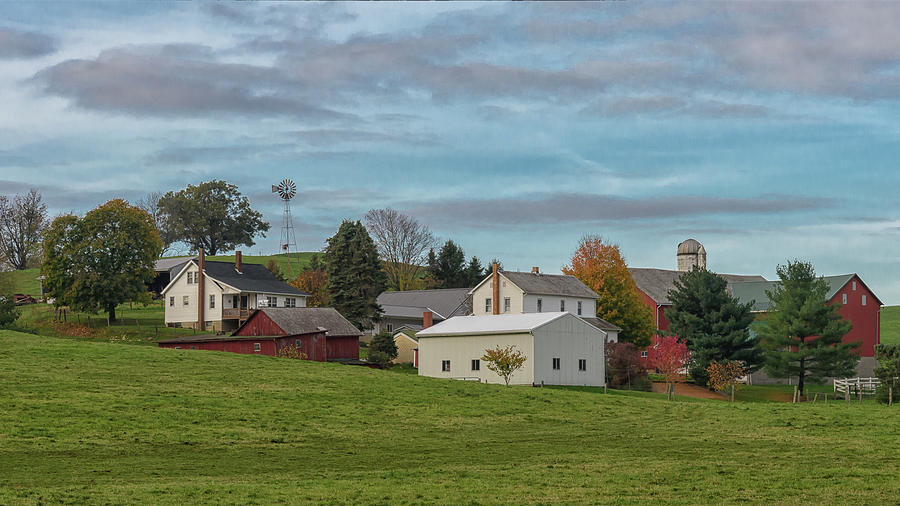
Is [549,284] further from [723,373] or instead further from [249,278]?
[249,278]

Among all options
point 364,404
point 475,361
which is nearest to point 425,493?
point 364,404

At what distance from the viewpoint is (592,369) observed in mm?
73625

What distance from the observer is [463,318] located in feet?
261

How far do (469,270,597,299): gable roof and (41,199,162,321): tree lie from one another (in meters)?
34.0

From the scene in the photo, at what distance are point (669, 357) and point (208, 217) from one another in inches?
4440

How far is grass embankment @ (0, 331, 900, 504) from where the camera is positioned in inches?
967

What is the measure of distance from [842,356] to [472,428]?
48.7 meters

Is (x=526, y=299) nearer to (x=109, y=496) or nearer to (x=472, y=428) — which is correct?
(x=472, y=428)

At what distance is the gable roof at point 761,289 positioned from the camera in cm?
10294

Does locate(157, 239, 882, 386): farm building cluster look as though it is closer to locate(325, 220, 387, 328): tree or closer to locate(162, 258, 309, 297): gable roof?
locate(162, 258, 309, 297): gable roof

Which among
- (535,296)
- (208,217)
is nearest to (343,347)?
(535,296)

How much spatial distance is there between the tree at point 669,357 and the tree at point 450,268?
172ft

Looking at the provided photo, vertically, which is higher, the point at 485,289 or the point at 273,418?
the point at 485,289

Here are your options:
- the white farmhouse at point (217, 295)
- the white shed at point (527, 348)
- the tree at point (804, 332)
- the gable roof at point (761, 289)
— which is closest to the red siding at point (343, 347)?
the white shed at point (527, 348)
